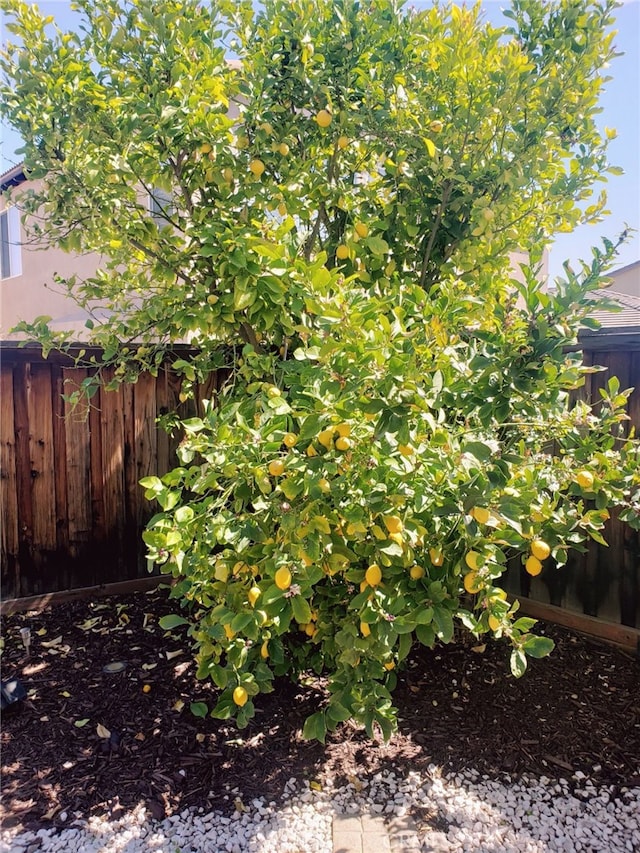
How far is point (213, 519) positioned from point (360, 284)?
1.44 meters

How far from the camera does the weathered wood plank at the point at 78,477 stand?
4.16m

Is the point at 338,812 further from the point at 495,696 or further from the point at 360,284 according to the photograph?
the point at 360,284

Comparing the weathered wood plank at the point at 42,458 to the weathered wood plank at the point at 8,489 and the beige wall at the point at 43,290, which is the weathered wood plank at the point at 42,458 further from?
the beige wall at the point at 43,290

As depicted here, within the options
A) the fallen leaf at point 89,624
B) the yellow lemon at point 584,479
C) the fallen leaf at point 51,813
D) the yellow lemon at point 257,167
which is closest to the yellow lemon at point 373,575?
the yellow lemon at point 584,479

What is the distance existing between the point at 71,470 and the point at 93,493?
0.75 feet

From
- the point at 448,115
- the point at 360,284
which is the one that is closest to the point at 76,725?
the point at 360,284

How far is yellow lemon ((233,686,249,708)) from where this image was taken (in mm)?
2141

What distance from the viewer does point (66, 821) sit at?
7.34 ft

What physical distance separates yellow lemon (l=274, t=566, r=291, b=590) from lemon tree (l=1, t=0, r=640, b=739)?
63 mm

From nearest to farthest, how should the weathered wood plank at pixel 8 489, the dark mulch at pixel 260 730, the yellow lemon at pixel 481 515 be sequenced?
the yellow lemon at pixel 481 515
the dark mulch at pixel 260 730
the weathered wood plank at pixel 8 489

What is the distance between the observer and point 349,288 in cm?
218

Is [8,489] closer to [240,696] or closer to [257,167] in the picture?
[240,696]

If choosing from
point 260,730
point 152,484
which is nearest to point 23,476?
point 152,484

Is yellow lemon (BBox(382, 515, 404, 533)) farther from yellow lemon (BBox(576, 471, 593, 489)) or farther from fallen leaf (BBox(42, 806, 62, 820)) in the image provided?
fallen leaf (BBox(42, 806, 62, 820))
